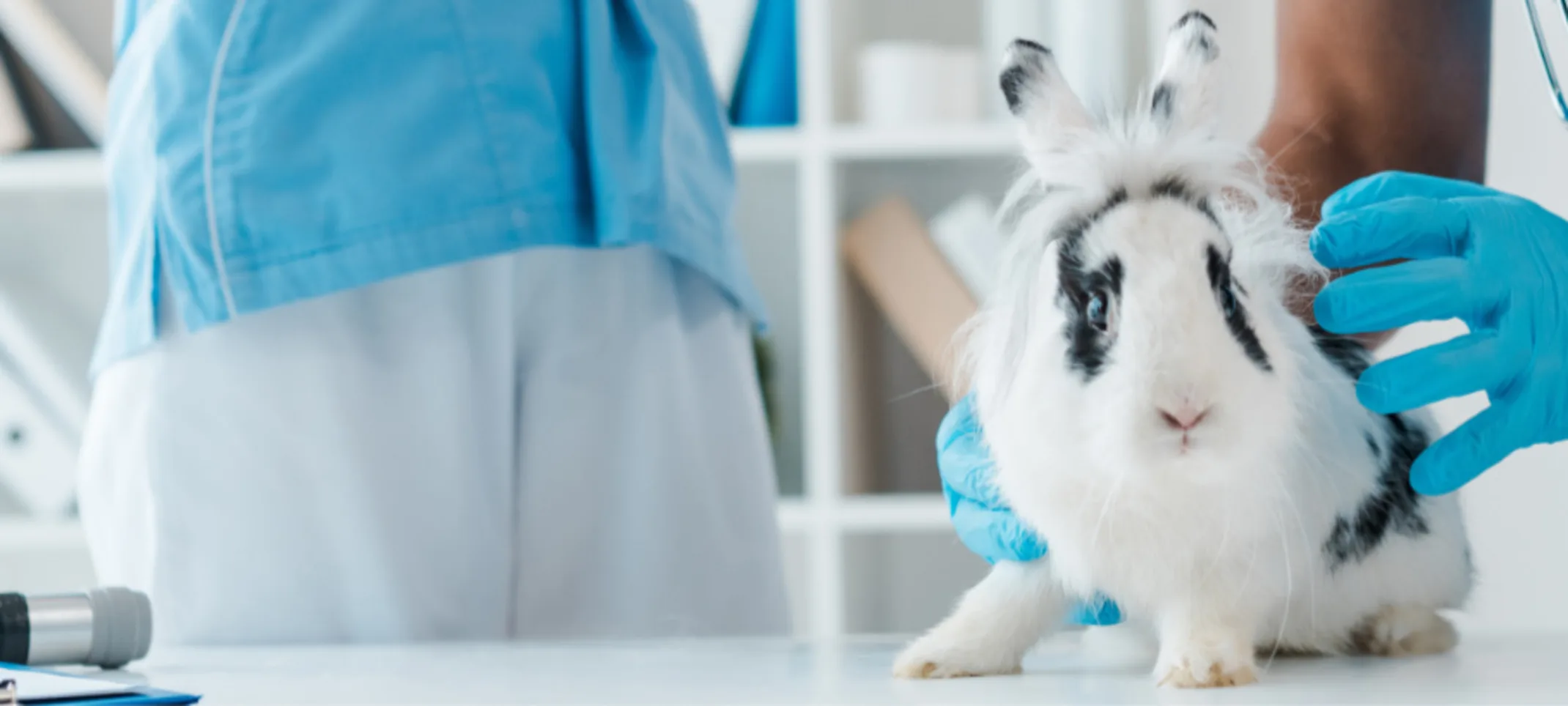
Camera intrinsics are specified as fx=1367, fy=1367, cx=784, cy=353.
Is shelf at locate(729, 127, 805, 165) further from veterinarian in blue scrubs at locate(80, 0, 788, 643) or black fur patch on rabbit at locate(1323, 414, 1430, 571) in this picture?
black fur patch on rabbit at locate(1323, 414, 1430, 571)

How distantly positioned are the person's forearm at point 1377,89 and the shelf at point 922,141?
3.55ft

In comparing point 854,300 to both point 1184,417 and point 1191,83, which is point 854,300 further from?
point 1184,417

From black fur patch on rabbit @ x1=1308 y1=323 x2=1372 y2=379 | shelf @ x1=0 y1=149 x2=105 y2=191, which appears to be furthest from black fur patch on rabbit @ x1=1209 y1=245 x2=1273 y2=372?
shelf @ x1=0 y1=149 x2=105 y2=191

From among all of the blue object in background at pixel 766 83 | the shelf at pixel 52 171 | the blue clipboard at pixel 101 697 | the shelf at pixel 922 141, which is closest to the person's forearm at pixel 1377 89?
the blue clipboard at pixel 101 697

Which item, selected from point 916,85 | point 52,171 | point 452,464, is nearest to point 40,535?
point 52,171

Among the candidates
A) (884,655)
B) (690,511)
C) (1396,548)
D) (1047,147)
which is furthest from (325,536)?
(1396,548)

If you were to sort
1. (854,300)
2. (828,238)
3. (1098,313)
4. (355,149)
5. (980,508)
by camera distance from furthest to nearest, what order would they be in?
→ 1. (854,300)
2. (828,238)
3. (355,149)
4. (980,508)
5. (1098,313)

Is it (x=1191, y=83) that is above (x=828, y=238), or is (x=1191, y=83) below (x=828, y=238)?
above

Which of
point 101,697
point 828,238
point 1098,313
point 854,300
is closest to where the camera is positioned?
point 101,697

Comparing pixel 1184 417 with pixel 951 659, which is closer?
pixel 1184 417

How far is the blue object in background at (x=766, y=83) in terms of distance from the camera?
2.17 m

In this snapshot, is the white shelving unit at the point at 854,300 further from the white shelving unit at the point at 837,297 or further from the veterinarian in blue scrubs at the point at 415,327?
the veterinarian in blue scrubs at the point at 415,327

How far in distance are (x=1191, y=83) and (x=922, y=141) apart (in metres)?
1.45

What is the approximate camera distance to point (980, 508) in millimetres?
828
